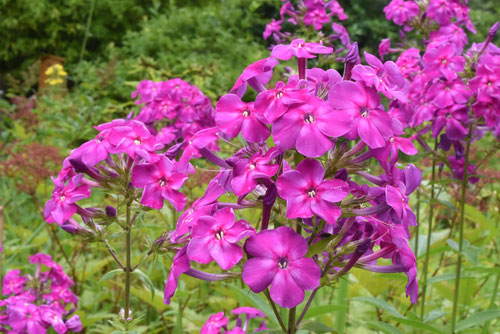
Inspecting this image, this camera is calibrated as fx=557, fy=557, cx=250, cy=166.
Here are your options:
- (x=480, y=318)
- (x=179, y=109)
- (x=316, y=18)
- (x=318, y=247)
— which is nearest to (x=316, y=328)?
(x=318, y=247)

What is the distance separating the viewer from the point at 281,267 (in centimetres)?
104

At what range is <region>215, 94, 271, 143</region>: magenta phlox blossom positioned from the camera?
111 centimetres

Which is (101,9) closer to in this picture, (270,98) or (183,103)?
(183,103)

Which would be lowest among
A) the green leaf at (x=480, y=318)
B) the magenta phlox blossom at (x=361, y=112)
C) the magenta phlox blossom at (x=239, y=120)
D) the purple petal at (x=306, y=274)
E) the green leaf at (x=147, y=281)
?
the green leaf at (x=480, y=318)

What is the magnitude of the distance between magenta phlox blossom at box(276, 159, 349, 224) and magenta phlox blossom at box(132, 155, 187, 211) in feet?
1.09

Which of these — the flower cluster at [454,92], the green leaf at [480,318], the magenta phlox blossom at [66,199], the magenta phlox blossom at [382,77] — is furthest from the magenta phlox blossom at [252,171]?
the green leaf at [480,318]

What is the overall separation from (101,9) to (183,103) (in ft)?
27.5

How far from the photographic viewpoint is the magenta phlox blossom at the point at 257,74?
47.0 inches

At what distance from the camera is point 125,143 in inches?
52.2

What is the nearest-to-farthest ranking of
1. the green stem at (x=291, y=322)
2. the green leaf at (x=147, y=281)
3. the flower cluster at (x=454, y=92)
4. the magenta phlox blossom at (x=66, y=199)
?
the green stem at (x=291, y=322)
the magenta phlox blossom at (x=66, y=199)
the green leaf at (x=147, y=281)
the flower cluster at (x=454, y=92)

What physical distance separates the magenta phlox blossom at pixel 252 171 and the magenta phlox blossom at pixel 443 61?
4.45ft

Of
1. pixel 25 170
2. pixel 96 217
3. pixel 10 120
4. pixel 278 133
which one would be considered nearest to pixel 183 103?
pixel 25 170

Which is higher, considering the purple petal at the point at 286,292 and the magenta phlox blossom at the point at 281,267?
the magenta phlox blossom at the point at 281,267

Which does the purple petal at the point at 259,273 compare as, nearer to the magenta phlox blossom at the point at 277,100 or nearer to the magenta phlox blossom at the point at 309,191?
the magenta phlox blossom at the point at 309,191
